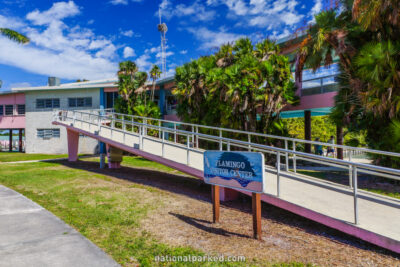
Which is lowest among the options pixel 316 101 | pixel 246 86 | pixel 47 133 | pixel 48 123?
pixel 47 133

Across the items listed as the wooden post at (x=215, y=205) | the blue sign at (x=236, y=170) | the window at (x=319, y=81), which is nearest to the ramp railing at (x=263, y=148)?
the blue sign at (x=236, y=170)

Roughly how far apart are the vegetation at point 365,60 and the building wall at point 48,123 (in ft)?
70.1

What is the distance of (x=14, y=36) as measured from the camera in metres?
19.7

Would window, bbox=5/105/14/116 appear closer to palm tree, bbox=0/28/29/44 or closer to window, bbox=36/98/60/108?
window, bbox=36/98/60/108

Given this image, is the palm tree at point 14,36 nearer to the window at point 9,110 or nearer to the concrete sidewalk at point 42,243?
the window at point 9,110

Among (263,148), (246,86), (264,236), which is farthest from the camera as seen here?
(246,86)

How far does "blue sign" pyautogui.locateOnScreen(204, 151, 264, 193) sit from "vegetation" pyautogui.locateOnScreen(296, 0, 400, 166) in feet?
19.8

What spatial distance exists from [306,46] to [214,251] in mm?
9261

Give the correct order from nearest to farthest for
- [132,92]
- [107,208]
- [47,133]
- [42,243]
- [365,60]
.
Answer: [42,243]
[107,208]
[365,60]
[132,92]
[47,133]

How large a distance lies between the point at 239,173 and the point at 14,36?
71.6 ft

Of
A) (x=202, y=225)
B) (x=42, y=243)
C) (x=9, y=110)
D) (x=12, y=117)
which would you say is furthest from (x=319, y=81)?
(x=9, y=110)

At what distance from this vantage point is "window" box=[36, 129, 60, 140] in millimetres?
26373

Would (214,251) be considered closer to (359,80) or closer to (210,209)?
(210,209)

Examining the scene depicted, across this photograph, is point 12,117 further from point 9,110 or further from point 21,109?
point 21,109
